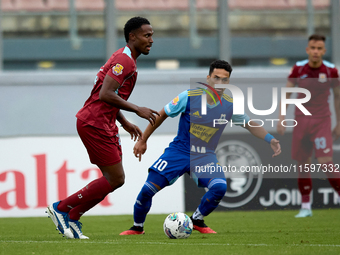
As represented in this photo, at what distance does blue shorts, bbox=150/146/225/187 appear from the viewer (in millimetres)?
5469

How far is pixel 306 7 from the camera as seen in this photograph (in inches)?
483

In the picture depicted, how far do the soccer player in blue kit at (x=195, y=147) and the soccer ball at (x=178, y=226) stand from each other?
16.5 inches

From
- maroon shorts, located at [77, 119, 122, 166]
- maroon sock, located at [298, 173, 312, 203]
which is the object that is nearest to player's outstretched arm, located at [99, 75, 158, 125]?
maroon shorts, located at [77, 119, 122, 166]

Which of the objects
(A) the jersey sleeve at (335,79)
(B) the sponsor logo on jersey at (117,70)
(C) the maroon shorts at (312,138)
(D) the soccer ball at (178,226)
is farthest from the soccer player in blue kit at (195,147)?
(A) the jersey sleeve at (335,79)

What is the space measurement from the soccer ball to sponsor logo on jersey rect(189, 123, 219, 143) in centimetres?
90

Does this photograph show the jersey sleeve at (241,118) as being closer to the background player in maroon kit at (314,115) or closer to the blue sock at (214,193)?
the blue sock at (214,193)

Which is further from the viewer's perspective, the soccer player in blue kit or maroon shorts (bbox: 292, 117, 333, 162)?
maroon shorts (bbox: 292, 117, 333, 162)

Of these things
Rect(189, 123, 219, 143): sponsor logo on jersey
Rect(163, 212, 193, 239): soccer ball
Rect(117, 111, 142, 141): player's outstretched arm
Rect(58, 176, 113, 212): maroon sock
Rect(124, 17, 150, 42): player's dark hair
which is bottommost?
Rect(163, 212, 193, 239): soccer ball

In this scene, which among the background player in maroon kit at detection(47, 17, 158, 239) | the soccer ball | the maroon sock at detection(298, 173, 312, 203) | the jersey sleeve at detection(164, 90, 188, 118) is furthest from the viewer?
the maroon sock at detection(298, 173, 312, 203)

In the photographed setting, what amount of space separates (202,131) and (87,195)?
138 centimetres

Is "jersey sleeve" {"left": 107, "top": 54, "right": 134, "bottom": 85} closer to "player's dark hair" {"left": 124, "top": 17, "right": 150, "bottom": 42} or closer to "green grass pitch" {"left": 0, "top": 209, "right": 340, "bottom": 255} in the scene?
"player's dark hair" {"left": 124, "top": 17, "right": 150, "bottom": 42}

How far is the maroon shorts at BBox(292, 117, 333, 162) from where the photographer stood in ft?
24.1

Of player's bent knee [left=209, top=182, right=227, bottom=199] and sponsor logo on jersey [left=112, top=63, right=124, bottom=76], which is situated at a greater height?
sponsor logo on jersey [left=112, top=63, right=124, bottom=76]

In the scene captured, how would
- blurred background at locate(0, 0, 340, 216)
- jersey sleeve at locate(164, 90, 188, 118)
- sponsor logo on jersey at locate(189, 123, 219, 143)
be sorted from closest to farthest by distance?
jersey sleeve at locate(164, 90, 188, 118) < sponsor logo on jersey at locate(189, 123, 219, 143) < blurred background at locate(0, 0, 340, 216)
